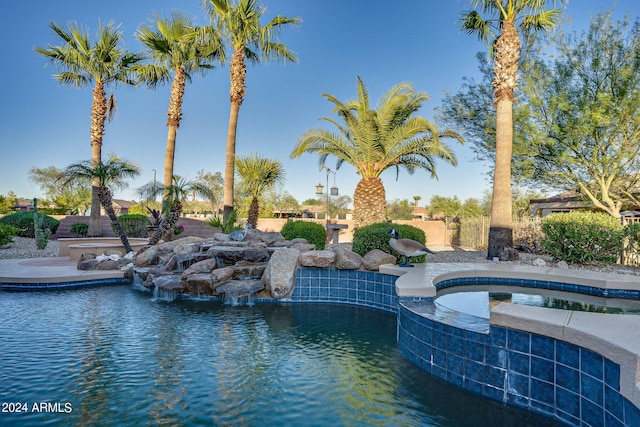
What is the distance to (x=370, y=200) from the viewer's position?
14828mm

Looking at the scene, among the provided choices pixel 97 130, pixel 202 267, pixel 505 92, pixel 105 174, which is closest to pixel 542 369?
pixel 202 267

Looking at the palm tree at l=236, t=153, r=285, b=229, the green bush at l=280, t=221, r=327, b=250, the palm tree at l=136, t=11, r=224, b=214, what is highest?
the palm tree at l=136, t=11, r=224, b=214

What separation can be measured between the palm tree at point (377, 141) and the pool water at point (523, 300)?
7.76 metres

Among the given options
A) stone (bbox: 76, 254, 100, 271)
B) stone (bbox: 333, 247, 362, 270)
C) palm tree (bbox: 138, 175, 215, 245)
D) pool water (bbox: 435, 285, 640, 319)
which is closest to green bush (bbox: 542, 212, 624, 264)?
pool water (bbox: 435, 285, 640, 319)

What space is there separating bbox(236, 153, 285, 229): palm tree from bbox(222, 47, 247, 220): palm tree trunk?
2.36m

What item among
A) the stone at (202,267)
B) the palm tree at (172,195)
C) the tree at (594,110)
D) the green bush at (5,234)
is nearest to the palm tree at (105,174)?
the palm tree at (172,195)

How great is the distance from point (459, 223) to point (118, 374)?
19527 mm

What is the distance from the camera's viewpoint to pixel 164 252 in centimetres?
992

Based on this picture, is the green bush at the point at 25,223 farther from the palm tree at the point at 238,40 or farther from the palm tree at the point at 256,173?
the palm tree at the point at 238,40

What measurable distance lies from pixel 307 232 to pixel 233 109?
7712 millimetres

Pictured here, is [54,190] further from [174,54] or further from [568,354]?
[568,354]

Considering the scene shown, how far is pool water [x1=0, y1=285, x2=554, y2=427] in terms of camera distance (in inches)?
118

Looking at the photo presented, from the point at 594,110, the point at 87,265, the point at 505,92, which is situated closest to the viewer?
the point at 87,265

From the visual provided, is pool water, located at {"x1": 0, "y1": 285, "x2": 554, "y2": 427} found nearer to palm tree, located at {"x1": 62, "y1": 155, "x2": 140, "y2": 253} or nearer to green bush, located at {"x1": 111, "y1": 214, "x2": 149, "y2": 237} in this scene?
palm tree, located at {"x1": 62, "y1": 155, "x2": 140, "y2": 253}
